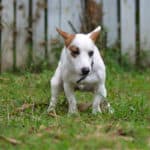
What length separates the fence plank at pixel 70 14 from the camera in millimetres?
10352

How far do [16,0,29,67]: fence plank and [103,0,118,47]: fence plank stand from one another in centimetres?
118

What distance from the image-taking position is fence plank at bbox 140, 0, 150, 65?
1041 centimetres

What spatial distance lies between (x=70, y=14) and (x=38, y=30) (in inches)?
21.1

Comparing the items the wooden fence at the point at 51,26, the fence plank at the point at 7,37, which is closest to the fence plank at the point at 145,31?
the wooden fence at the point at 51,26

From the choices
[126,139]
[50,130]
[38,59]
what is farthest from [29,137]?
[38,59]

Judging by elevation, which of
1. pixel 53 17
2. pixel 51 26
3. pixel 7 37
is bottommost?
pixel 7 37

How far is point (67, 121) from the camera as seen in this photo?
18.6 ft

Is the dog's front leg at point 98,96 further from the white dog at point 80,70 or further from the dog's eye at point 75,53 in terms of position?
the dog's eye at point 75,53

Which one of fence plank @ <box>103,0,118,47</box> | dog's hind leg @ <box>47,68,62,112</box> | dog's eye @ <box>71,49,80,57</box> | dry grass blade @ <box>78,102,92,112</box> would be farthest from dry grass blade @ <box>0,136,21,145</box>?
fence plank @ <box>103,0,118,47</box>

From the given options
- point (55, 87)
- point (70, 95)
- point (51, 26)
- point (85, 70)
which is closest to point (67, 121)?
point (85, 70)

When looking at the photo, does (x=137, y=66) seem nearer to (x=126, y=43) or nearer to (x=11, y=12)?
(x=126, y=43)

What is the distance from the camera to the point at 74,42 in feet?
20.7

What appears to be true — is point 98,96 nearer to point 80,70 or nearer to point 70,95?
point 70,95

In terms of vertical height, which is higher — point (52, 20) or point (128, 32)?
point (52, 20)
